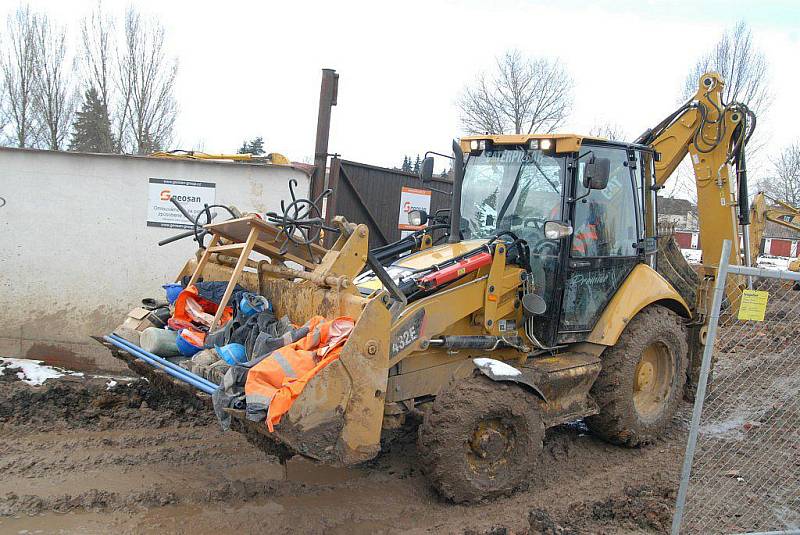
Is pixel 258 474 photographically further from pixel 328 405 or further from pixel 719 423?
pixel 719 423

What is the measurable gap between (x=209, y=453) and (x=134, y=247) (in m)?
3.57

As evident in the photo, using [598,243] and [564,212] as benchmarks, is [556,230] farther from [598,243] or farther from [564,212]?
[598,243]

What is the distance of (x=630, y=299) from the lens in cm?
564

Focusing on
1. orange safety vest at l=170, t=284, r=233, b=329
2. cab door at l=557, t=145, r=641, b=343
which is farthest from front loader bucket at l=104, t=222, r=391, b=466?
cab door at l=557, t=145, r=641, b=343

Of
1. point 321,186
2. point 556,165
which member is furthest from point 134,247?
point 556,165

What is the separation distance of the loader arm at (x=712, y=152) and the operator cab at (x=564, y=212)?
0.98 metres

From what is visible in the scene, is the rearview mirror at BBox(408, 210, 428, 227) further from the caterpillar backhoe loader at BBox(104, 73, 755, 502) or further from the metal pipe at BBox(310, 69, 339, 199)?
the metal pipe at BBox(310, 69, 339, 199)

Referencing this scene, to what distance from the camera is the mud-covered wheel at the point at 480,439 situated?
4.34 m

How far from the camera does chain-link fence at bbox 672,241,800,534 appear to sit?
12.6 ft

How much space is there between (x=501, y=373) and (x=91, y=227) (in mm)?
5616

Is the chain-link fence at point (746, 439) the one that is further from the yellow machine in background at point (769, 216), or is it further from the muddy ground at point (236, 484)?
the yellow machine in background at point (769, 216)

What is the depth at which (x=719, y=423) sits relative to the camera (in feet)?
21.1

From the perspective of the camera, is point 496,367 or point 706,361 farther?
point 496,367

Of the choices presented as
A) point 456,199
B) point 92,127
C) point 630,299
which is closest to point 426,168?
point 456,199
